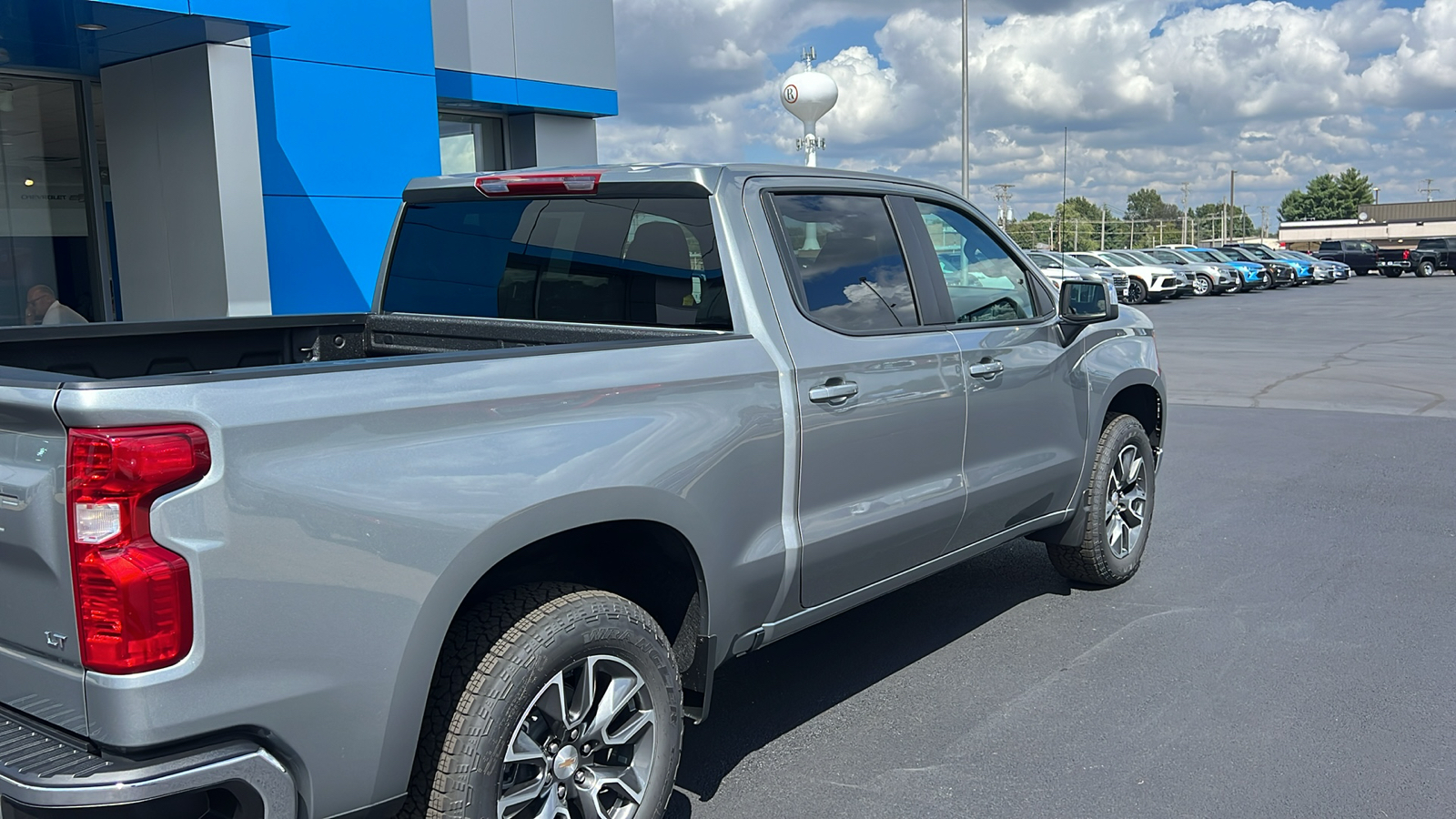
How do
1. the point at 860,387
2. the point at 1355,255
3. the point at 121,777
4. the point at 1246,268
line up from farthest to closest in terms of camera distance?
the point at 1355,255, the point at 1246,268, the point at 860,387, the point at 121,777

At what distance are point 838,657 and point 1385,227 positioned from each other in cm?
11992

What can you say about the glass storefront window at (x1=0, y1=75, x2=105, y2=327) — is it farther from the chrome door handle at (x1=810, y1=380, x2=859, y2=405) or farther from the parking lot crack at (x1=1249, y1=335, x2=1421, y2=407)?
the parking lot crack at (x1=1249, y1=335, x2=1421, y2=407)

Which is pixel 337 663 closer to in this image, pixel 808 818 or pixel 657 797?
pixel 657 797

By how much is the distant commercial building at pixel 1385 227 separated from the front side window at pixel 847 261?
333ft

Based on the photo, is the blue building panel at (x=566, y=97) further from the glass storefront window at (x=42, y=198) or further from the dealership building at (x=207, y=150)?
the glass storefront window at (x=42, y=198)

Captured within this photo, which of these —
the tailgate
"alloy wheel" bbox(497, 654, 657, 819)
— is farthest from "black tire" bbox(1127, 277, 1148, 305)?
the tailgate

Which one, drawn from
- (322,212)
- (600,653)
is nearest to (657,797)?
(600,653)

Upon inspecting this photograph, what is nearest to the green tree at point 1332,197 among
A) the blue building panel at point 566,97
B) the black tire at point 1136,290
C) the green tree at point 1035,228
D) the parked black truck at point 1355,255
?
the green tree at point 1035,228

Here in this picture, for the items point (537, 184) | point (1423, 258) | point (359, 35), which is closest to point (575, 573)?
point (537, 184)

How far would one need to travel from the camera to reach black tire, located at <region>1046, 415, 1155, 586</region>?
17.3ft

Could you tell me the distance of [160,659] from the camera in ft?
6.98

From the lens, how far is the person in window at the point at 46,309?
8266mm

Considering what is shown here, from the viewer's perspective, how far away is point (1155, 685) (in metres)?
4.41

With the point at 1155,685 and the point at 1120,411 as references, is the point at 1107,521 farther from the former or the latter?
the point at 1155,685
